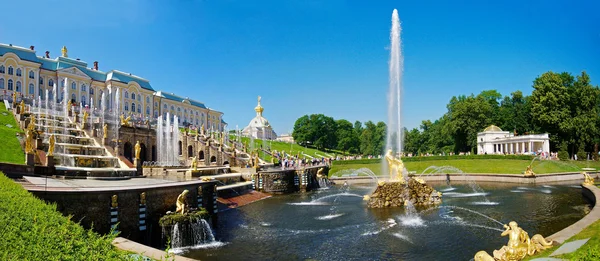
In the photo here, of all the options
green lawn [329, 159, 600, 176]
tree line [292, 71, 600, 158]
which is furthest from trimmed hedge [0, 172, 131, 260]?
tree line [292, 71, 600, 158]

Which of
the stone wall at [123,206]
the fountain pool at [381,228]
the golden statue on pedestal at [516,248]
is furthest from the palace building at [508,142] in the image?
the stone wall at [123,206]

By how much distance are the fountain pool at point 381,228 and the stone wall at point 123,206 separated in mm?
2936

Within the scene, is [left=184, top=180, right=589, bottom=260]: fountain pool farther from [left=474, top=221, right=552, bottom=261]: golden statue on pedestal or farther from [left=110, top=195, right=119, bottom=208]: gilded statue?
[left=110, top=195, right=119, bottom=208]: gilded statue

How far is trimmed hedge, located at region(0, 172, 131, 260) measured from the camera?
5.68 meters

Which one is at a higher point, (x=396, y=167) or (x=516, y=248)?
(x=396, y=167)

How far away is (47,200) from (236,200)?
17.2 meters

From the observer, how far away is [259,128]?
100812mm

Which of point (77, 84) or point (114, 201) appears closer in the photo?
point (114, 201)

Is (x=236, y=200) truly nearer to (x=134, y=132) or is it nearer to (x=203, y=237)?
(x=203, y=237)

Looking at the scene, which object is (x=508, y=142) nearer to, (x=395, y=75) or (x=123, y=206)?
(x=395, y=75)

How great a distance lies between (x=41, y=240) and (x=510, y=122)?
270ft

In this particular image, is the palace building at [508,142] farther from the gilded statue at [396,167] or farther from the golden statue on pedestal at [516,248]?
the golden statue on pedestal at [516,248]

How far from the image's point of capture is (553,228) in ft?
55.1

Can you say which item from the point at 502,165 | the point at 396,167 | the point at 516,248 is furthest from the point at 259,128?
the point at 516,248
